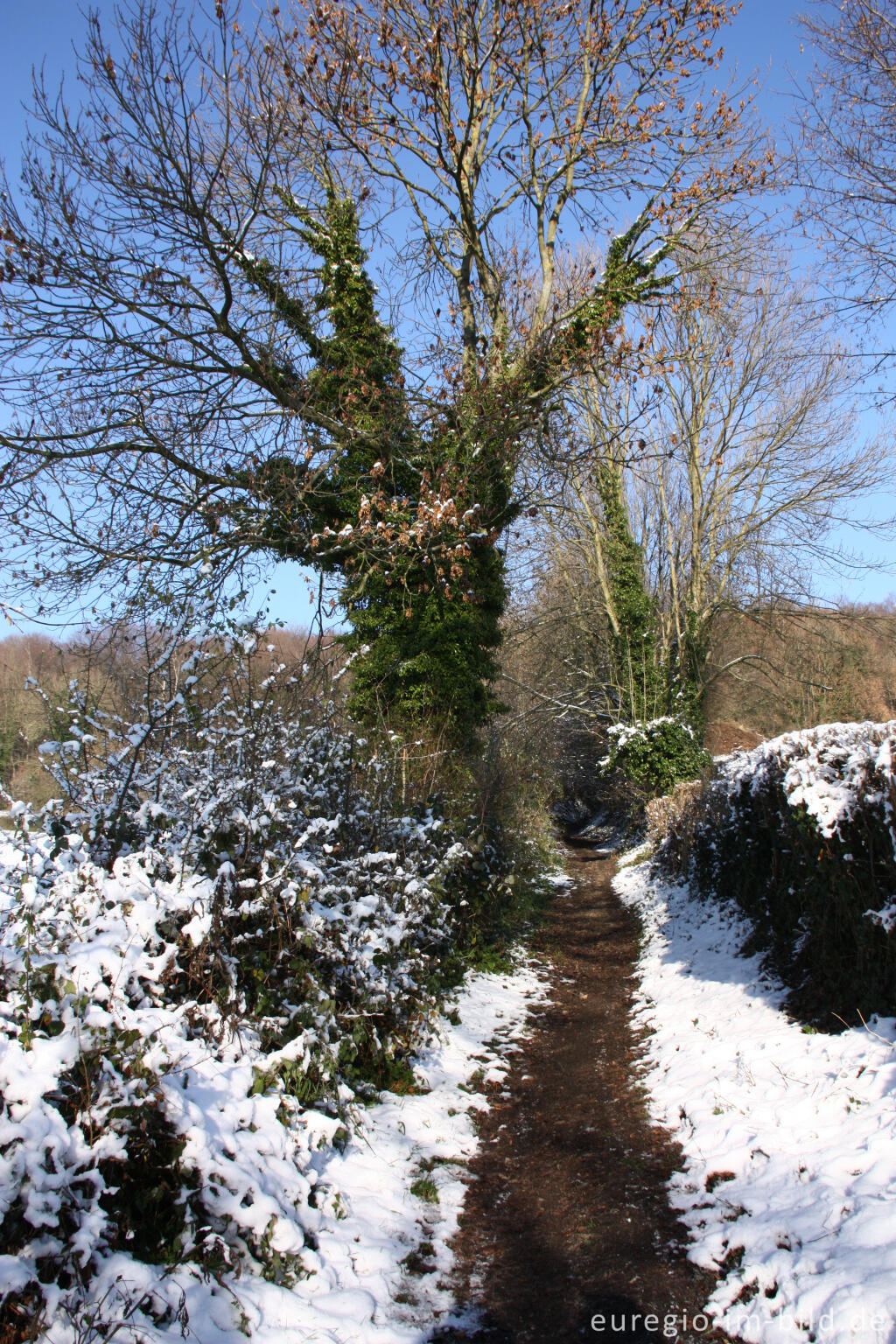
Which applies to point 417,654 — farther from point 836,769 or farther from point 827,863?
point 827,863

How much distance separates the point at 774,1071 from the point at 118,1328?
400 cm

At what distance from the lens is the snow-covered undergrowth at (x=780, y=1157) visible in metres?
2.88

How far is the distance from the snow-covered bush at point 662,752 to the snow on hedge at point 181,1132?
45.1 ft

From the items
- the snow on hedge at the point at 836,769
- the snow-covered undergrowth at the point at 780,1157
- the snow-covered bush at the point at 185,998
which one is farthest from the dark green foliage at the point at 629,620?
the snow-covered bush at the point at 185,998

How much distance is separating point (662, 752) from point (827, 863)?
12803mm

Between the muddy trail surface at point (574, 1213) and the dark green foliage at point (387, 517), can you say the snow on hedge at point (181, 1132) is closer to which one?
the muddy trail surface at point (574, 1213)

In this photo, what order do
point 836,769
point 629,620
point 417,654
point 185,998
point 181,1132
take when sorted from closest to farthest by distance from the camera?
point 181,1132, point 185,998, point 836,769, point 417,654, point 629,620

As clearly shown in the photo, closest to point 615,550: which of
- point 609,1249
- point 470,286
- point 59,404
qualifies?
point 470,286

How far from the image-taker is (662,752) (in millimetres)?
18000

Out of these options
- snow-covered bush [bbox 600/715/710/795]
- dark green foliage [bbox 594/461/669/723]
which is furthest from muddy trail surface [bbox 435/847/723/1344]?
dark green foliage [bbox 594/461/669/723]

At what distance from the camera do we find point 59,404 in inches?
309

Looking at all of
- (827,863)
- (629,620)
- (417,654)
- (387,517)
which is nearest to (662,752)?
(629,620)

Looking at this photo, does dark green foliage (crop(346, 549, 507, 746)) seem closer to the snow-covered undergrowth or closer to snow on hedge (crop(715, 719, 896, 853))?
snow on hedge (crop(715, 719, 896, 853))

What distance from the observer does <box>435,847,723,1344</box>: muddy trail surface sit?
3.16m
